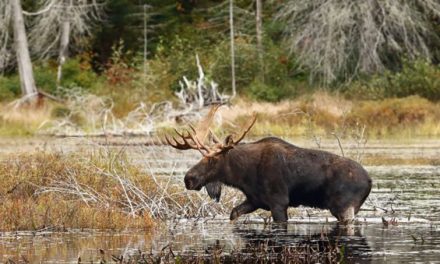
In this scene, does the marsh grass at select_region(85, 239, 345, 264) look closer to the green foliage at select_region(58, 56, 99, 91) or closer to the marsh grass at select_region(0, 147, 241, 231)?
the marsh grass at select_region(0, 147, 241, 231)

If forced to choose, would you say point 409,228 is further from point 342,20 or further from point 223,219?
point 342,20

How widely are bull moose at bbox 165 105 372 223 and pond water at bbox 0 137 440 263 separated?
0.34 meters

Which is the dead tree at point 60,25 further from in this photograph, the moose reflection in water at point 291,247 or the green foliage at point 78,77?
the moose reflection in water at point 291,247

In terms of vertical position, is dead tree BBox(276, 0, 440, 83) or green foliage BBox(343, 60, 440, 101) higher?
dead tree BBox(276, 0, 440, 83)

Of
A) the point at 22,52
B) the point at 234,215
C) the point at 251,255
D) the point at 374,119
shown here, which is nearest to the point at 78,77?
the point at 22,52

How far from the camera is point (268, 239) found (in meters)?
15.5

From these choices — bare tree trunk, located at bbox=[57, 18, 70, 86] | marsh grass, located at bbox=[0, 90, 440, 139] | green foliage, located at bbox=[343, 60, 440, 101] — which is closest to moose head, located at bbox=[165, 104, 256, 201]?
marsh grass, located at bbox=[0, 90, 440, 139]

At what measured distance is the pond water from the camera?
46.0ft

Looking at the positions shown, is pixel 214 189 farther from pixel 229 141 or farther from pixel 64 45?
pixel 64 45

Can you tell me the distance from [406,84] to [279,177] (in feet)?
97.4

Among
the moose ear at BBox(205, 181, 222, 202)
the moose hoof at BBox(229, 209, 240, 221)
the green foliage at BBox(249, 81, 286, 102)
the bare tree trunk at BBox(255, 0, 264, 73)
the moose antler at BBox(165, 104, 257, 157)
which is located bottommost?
the green foliage at BBox(249, 81, 286, 102)

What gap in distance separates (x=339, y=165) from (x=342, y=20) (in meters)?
31.2

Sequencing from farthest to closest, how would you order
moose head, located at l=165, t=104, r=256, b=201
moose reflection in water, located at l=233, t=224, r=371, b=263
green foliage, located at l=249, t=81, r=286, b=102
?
green foliage, located at l=249, t=81, r=286, b=102
moose head, located at l=165, t=104, r=256, b=201
moose reflection in water, located at l=233, t=224, r=371, b=263

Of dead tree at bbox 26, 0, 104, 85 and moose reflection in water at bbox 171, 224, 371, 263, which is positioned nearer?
moose reflection in water at bbox 171, 224, 371, 263
